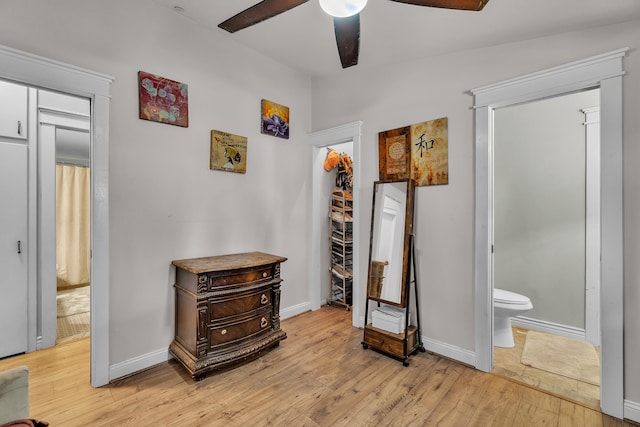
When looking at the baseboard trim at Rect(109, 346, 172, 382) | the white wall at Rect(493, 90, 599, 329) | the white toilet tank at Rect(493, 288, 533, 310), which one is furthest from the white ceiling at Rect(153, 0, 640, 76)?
the baseboard trim at Rect(109, 346, 172, 382)

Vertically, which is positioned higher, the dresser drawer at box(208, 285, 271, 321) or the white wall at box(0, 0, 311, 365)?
the white wall at box(0, 0, 311, 365)

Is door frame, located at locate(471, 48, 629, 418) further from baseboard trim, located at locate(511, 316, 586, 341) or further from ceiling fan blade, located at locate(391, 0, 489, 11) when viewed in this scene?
baseboard trim, located at locate(511, 316, 586, 341)

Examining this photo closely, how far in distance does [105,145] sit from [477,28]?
9.00 feet

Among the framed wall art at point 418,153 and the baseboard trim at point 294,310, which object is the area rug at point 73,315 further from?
the framed wall art at point 418,153

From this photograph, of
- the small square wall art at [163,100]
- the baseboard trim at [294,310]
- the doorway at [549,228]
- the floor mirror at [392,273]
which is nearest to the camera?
the small square wall art at [163,100]

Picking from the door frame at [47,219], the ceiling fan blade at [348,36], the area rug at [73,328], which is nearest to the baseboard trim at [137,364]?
the area rug at [73,328]

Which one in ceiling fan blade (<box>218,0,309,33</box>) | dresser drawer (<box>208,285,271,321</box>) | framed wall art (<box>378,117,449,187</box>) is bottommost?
dresser drawer (<box>208,285,271,321</box>)

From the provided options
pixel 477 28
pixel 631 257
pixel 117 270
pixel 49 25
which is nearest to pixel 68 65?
pixel 49 25

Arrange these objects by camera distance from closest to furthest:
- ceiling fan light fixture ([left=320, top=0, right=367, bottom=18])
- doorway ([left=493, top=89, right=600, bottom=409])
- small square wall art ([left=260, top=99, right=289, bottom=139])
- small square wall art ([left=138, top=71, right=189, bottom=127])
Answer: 1. ceiling fan light fixture ([left=320, top=0, right=367, bottom=18])
2. small square wall art ([left=138, top=71, right=189, bottom=127])
3. doorway ([left=493, top=89, right=600, bottom=409])
4. small square wall art ([left=260, top=99, right=289, bottom=139])

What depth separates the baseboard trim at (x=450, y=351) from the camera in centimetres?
243

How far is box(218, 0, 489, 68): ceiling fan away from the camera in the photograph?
134cm

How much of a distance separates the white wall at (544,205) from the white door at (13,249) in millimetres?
4563

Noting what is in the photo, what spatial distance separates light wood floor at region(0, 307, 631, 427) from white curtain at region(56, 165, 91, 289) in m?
2.60

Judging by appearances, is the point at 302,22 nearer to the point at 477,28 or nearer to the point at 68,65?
the point at 477,28
